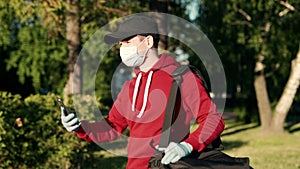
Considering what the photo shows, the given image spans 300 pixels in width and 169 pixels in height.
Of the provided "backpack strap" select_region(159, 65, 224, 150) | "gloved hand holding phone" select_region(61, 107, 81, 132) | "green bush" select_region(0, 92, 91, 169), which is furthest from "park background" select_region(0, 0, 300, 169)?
"gloved hand holding phone" select_region(61, 107, 81, 132)

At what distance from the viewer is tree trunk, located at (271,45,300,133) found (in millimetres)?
19120

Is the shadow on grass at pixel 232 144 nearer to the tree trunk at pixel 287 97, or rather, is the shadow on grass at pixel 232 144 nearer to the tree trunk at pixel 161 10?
the tree trunk at pixel 287 97

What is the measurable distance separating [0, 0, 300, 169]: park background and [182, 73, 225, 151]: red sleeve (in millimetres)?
2394

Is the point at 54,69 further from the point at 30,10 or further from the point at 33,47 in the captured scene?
the point at 30,10

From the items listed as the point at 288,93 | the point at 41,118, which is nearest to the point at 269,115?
the point at 288,93

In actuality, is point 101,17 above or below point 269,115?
above

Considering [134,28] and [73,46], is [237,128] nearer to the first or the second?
[73,46]

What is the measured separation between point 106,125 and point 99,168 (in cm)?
749

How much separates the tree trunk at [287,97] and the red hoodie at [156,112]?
1563cm

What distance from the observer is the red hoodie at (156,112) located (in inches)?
146

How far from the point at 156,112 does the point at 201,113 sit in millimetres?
Answer: 384

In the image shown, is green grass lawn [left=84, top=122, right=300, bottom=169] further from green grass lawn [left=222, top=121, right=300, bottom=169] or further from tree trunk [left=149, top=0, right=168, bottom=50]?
tree trunk [left=149, top=0, right=168, bottom=50]

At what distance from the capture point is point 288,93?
19.6 m

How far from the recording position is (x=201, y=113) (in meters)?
3.71
